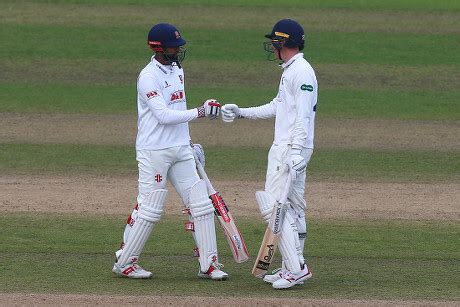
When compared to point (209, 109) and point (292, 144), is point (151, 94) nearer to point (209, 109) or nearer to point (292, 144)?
point (209, 109)

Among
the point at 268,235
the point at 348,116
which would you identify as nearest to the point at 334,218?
the point at 268,235

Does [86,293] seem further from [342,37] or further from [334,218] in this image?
[342,37]

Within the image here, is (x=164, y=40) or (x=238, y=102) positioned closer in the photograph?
(x=164, y=40)

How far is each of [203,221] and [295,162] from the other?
38.0 inches

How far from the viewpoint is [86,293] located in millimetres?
8500

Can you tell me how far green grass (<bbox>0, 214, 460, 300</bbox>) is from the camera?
28.7 feet

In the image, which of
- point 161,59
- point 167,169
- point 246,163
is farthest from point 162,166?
point 246,163

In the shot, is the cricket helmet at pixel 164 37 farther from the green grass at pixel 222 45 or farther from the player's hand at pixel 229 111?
the green grass at pixel 222 45

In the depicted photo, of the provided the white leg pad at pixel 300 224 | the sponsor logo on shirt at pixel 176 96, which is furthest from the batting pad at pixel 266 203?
the sponsor logo on shirt at pixel 176 96

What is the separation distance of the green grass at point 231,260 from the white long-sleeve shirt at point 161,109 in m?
1.09

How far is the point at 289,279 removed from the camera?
880 cm

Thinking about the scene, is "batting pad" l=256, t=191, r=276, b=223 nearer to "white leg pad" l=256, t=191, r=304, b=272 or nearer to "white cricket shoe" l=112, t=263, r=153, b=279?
"white leg pad" l=256, t=191, r=304, b=272

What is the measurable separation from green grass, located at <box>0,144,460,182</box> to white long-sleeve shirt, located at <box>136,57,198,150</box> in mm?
4179

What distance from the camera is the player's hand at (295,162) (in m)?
8.64
